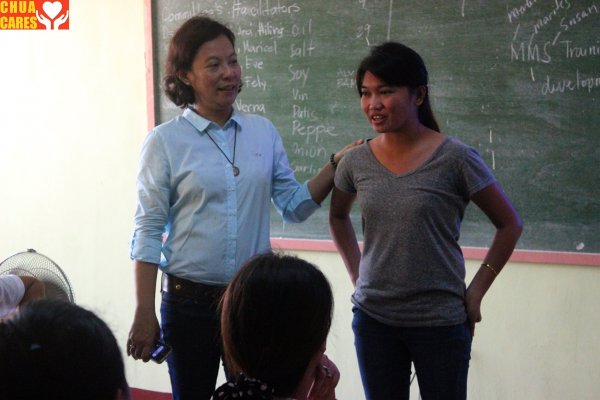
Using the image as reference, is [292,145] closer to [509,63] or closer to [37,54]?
[509,63]

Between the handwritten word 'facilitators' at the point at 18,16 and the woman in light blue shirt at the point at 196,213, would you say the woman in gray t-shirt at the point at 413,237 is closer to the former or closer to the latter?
the woman in light blue shirt at the point at 196,213

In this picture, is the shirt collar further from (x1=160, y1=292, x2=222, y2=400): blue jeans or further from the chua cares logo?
the chua cares logo

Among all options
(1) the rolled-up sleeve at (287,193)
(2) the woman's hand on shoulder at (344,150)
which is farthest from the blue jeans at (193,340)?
(2) the woman's hand on shoulder at (344,150)

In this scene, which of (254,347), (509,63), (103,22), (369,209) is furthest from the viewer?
(103,22)

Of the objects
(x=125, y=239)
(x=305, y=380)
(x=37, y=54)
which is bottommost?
(x=125, y=239)

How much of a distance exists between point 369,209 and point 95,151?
8.27ft

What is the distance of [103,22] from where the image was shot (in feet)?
13.7

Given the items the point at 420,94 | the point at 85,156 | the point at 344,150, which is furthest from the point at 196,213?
the point at 85,156

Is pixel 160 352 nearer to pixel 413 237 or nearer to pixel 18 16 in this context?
pixel 413 237

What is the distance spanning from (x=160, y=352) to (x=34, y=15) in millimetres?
2960

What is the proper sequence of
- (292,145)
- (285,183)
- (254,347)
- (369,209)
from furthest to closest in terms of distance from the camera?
(292,145) < (285,183) < (369,209) < (254,347)

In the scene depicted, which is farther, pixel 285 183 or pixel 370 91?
pixel 285 183

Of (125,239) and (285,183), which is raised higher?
(285,183)

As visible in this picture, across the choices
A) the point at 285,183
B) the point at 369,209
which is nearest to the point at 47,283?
the point at 285,183
